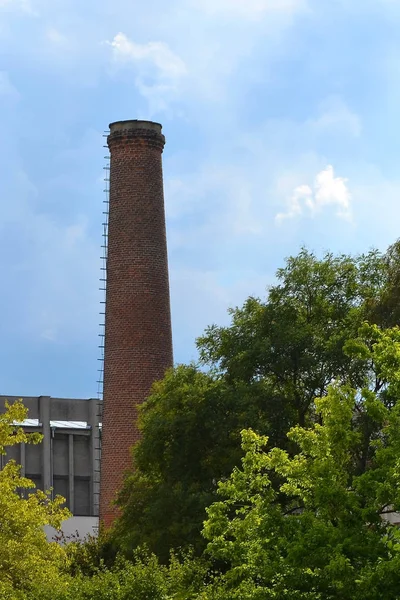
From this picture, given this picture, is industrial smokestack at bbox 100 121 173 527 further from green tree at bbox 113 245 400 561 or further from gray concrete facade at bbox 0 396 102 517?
gray concrete facade at bbox 0 396 102 517

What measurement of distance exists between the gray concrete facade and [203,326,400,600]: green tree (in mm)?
39653

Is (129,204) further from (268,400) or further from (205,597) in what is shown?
(205,597)

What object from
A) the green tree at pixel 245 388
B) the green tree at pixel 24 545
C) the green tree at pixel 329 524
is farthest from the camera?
the green tree at pixel 245 388

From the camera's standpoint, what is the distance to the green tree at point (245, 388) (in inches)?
1686

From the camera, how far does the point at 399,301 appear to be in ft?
129

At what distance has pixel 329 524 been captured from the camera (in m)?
26.4

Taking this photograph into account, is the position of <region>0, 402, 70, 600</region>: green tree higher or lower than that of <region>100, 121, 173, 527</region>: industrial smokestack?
lower

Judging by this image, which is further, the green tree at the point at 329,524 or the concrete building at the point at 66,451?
the concrete building at the point at 66,451

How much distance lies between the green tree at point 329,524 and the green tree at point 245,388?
12.2 m

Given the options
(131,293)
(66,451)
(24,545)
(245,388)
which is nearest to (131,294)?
(131,293)

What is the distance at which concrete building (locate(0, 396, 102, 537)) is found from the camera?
6912 centimetres

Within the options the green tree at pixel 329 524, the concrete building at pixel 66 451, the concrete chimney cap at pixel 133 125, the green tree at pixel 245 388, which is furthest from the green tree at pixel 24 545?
the concrete building at pixel 66 451

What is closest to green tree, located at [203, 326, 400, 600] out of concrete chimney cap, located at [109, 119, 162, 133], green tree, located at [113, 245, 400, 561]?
green tree, located at [113, 245, 400, 561]

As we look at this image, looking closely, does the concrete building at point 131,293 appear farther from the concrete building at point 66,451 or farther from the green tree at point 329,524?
the green tree at point 329,524
